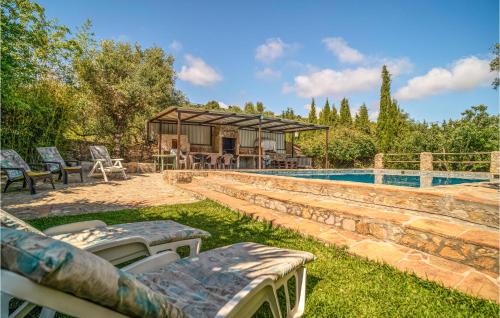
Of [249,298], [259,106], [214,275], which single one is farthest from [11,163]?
[259,106]

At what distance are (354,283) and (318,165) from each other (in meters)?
18.4

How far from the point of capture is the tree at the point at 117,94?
13.1m

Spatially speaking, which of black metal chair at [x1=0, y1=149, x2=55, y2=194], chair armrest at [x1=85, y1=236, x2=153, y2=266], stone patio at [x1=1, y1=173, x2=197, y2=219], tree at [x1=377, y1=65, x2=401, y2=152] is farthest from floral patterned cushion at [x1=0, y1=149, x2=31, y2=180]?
tree at [x1=377, y1=65, x2=401, y2=152]

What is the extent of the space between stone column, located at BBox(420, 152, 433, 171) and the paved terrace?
1060 cm

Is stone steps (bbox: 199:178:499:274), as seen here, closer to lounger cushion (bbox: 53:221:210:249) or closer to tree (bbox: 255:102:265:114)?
lounger cushion (bbox: 53:221:210:249)

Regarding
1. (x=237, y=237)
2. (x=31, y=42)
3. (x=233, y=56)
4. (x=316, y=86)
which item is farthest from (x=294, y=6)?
(x=316, y=86)

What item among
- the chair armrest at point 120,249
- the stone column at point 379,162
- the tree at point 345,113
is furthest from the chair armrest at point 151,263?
the tree at point 345,113

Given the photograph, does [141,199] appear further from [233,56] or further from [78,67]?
[233,56]

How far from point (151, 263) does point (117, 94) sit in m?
14.2

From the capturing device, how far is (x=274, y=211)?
4.62 metres

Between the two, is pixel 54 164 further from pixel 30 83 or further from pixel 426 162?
pixel 426 162

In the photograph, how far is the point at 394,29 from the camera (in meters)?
13.5

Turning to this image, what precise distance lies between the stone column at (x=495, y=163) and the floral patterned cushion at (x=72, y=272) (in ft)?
52.0

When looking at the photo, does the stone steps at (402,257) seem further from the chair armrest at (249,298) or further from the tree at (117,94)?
the tree at (117,94)
